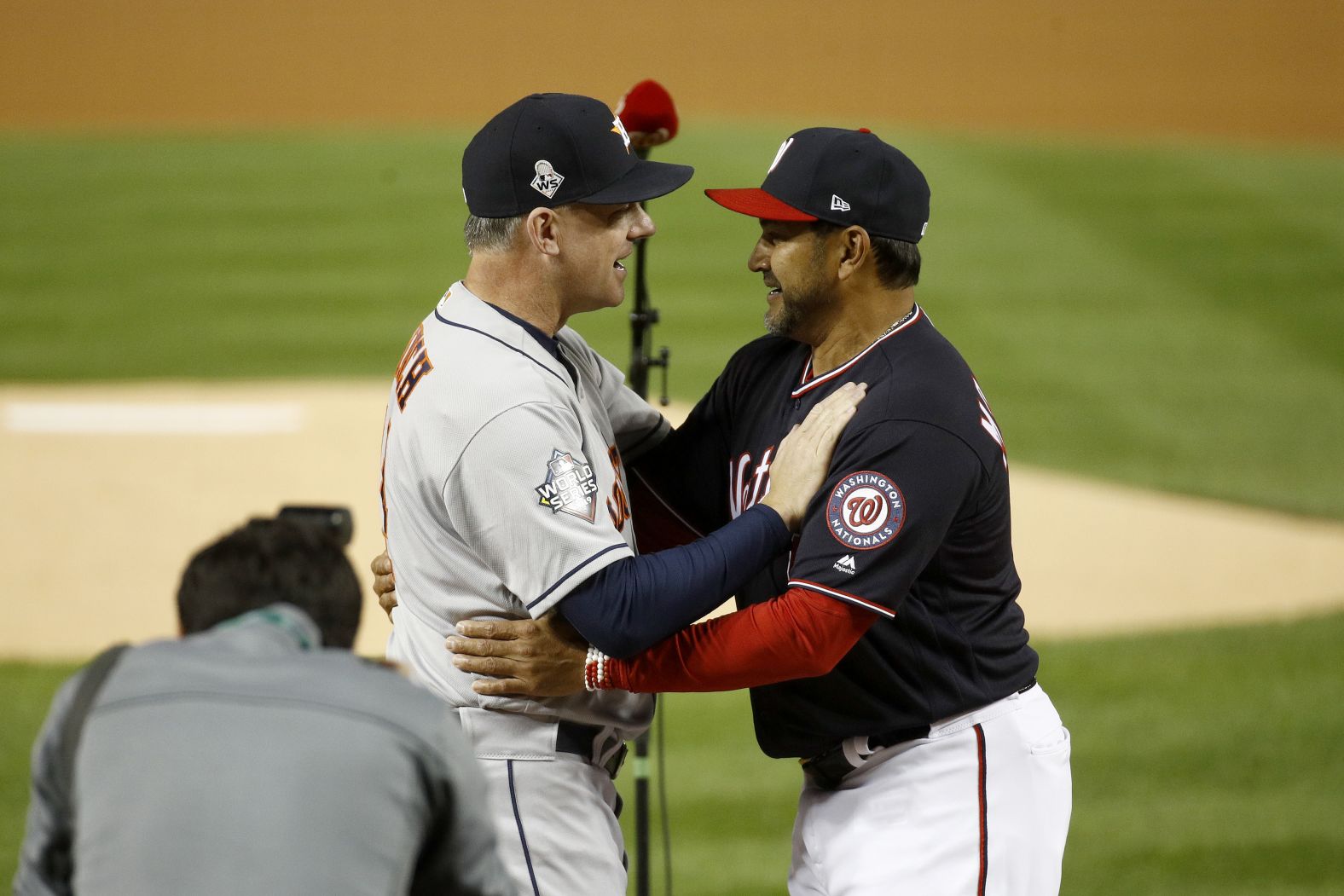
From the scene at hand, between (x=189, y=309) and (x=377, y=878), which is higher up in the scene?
(x=377, y=878)

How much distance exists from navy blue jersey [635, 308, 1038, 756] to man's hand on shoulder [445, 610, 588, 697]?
1.46ft

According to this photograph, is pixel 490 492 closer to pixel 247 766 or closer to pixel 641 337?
pixel 247 766

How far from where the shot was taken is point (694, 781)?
18.3ft

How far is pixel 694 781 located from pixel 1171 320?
8.04 metres

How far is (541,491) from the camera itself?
2.48m

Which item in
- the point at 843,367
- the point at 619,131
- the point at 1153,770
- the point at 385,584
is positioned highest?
the point at 619,131

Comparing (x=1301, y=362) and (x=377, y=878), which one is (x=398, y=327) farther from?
(x=377, y=878)

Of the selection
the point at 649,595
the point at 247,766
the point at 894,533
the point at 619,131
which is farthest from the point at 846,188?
the point at 247,766

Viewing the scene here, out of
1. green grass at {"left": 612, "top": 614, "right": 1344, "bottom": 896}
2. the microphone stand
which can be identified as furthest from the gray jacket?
green grass at {"left": 612, "top": 614, "right": 1344, "bottom": 896}

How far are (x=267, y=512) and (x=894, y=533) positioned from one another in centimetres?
607

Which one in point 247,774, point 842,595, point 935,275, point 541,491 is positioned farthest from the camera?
point 935,275

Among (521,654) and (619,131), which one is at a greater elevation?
(619,131)

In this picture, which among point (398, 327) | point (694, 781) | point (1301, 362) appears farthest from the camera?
point (398, 327)

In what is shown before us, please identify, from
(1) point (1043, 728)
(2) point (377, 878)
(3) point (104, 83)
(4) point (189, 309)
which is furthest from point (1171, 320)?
(3) point (104, 83)
